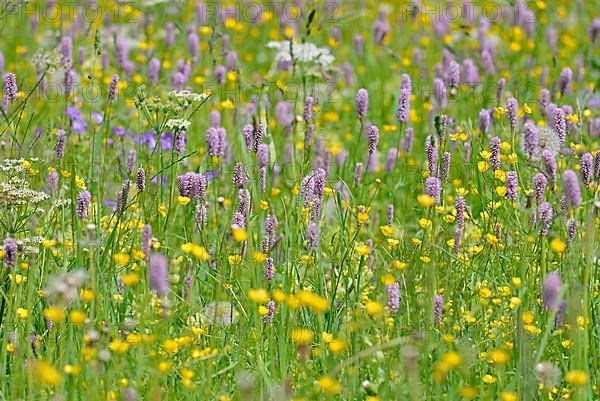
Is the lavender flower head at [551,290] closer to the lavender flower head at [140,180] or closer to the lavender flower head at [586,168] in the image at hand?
the lavender flower head at [586,168]

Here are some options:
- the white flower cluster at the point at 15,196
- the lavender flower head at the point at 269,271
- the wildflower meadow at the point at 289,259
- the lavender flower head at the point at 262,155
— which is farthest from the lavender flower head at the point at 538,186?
the white flower cluster at the point at 15,196

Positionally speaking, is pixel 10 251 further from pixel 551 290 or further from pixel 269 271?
pixel 551 290

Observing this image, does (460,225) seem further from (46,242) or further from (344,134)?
(344,134)

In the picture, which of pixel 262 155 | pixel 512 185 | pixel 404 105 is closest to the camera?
pixel 512 185

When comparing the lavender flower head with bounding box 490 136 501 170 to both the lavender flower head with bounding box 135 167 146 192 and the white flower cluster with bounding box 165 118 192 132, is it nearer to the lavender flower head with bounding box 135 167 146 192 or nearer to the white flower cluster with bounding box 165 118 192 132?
the white flower cluster with bounding box 165 118 192 132

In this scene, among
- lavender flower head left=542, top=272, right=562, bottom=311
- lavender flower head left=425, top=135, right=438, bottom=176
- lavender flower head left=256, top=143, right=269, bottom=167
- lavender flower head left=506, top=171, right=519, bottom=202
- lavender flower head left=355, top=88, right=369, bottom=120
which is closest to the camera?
lavender flower head left=542, top=272, right=562, bottom=311

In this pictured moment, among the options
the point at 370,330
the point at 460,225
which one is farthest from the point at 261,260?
the point at 460,225

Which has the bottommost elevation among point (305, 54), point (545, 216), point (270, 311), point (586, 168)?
point (270, 311)

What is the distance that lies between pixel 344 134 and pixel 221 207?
5.05 feet

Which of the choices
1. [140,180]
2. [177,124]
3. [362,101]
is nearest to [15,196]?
[140,180]

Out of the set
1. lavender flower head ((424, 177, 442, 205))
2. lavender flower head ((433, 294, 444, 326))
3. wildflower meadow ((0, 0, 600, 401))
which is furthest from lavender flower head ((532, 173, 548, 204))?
lavender flower head ((433, 294, 444, 326))

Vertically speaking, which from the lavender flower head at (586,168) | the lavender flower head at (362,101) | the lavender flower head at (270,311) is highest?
the lavender flower head at (362,101)

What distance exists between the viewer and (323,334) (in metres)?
2.47

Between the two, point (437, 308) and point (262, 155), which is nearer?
point (437, 308)
